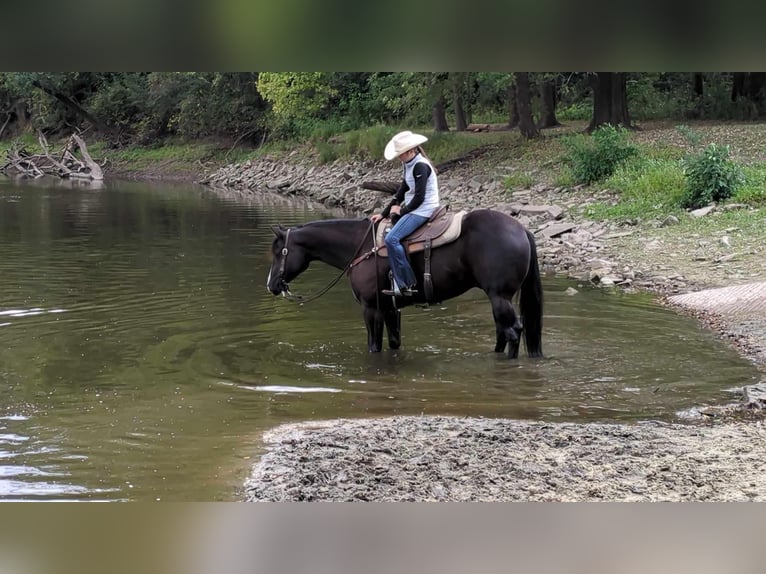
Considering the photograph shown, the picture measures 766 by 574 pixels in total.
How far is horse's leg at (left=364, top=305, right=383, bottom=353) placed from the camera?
10.4 metres

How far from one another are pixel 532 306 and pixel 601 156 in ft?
51.2

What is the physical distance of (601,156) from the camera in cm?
2425

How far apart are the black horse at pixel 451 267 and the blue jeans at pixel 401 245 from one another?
0.20m

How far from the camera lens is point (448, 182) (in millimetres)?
29641

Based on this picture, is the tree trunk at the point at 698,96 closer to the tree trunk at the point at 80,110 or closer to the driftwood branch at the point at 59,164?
the driftwood branch at the point at 59,164

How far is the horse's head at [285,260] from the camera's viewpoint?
35.6 feet

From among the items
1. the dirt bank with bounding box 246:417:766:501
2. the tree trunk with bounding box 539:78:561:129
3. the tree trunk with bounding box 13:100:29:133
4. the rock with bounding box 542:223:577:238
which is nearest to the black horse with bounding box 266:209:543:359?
the dirt bank with bounding box 246:417:766:501

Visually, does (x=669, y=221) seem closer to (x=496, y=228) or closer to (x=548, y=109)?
(x=496, y=228)

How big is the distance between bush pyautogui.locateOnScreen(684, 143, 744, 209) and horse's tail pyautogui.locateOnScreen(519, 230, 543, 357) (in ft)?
35.9

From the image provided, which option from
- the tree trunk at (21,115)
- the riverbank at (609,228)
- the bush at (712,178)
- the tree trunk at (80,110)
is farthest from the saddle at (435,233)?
the tree trunk at (21,115)

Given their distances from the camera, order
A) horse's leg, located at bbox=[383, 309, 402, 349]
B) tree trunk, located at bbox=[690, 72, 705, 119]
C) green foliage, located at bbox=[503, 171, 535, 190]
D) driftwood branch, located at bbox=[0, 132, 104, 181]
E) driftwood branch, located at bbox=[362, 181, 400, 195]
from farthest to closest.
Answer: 1. driftwood branch, located at bbox=[0, 132, 104, 181]
2. tree trunk, located at bbox=[690, 72, 705, 119]
3. green foliage, located at bbox=[503, 171, 535, 190]
4. horse's leg, located at bbox=[383, 309, 402, 349]
5. driftwood branch, located at bbox=[362, 181, 400, 195]

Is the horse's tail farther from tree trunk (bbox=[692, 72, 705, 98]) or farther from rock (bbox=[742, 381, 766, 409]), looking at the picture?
tree trunk (bbox=[692, 72, 705, 98])
